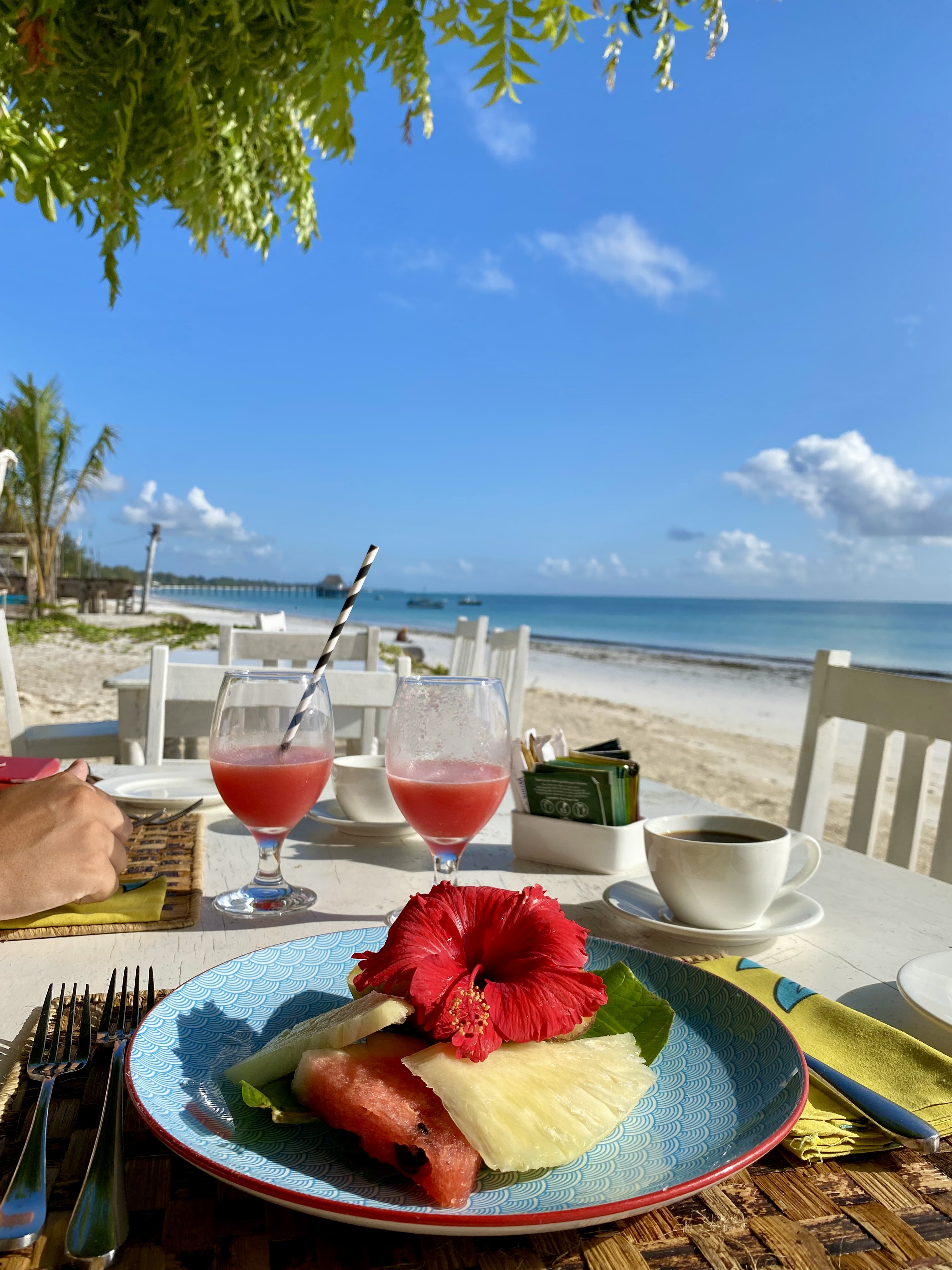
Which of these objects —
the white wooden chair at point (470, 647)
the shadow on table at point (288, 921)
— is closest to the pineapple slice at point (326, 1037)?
the shadow on table at point (288, 921)

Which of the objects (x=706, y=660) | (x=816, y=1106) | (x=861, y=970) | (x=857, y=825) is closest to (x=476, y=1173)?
(x=816, y=1106)

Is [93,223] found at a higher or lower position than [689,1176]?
higher

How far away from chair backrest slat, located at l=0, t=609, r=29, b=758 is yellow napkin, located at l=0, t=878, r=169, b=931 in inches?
94.6

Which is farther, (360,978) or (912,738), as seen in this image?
(912,738)

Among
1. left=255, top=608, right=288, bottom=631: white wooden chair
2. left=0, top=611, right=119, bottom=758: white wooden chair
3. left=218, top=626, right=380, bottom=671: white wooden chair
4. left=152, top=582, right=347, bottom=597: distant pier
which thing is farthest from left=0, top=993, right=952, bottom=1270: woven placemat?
left=152, top=582, right=347, bottom=597: distant pier

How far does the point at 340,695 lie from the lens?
2.13m

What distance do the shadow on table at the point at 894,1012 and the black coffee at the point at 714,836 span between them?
21 centimetres

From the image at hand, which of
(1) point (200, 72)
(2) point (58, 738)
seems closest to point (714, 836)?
(1) point (200, 72)

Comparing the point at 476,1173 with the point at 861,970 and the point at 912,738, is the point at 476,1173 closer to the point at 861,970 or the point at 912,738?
the point at 861,970

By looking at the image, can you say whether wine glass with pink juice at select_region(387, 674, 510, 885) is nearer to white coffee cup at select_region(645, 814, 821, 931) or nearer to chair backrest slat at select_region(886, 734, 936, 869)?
white coffee cup at select_region(645, 814, 821, 931)

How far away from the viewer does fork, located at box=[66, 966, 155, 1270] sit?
38 cm

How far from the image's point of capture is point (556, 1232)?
0.42 m

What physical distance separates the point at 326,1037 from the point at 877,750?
169 cm

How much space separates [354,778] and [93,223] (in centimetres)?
127
